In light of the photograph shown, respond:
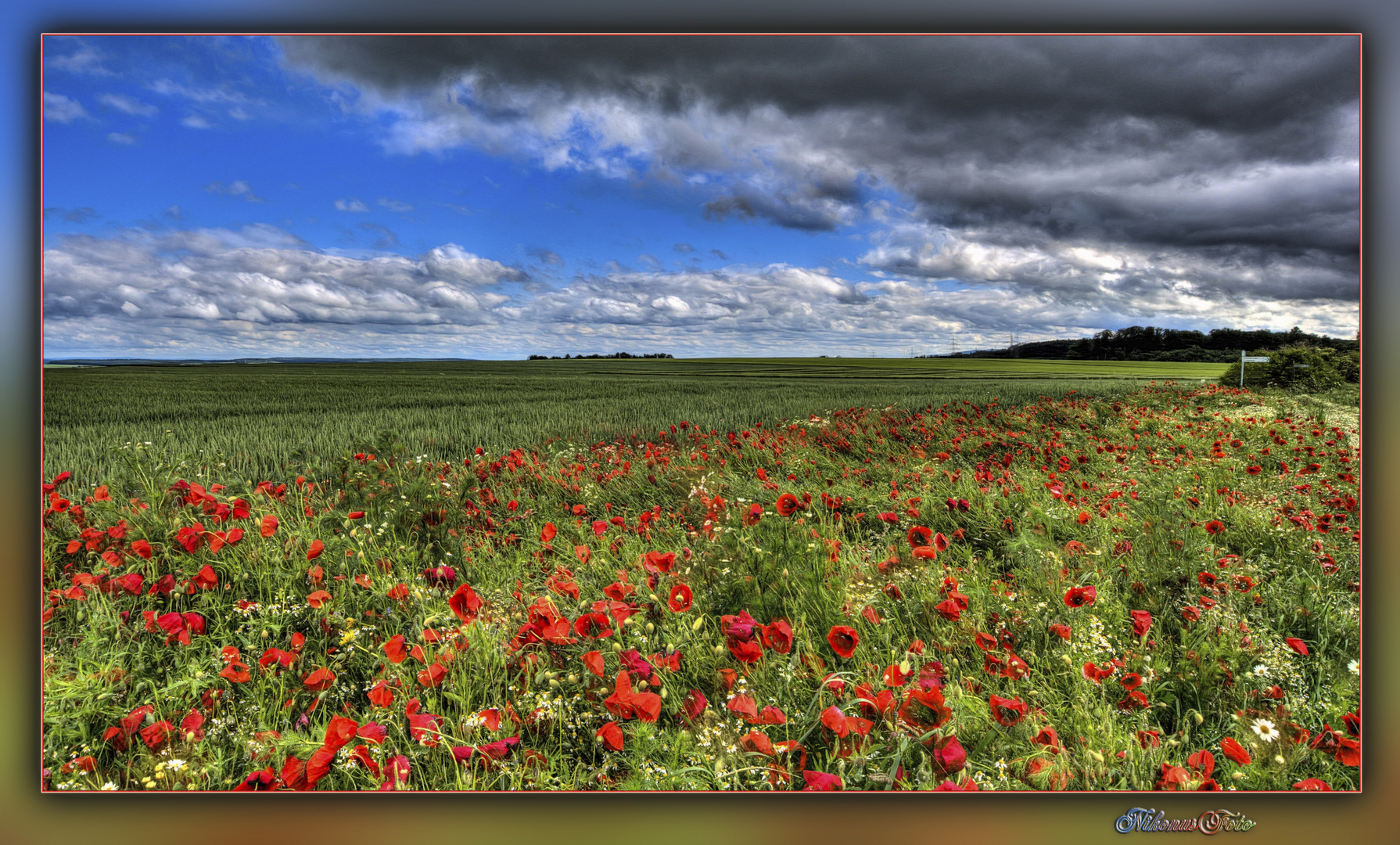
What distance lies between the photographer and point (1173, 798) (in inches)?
73.9

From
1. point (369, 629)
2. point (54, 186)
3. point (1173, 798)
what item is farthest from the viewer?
point (54, 186)

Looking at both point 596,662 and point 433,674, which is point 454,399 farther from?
point 596,662

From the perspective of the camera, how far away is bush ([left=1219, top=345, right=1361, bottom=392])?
2.58 meters

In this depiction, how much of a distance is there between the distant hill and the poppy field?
0.34m

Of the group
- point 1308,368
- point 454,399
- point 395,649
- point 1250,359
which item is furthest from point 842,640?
point 454,399

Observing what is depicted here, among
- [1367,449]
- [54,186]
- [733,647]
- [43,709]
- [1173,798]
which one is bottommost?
[1173,798]

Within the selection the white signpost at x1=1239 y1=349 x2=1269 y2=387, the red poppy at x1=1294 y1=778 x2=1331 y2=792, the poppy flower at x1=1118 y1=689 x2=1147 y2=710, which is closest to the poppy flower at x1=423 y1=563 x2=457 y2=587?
the poppy flower at x1=1118 y1=689 x2=1147 y2=710

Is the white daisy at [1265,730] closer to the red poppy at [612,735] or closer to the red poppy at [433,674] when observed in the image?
the red poppy at [612,735]

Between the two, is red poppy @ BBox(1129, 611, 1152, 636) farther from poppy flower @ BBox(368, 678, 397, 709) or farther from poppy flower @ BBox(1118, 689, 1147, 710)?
poppy flower @ BBox(368, 678, 397, 709)

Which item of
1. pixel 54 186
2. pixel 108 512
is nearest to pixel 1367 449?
pixel 108 512

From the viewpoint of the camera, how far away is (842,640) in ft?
5.32

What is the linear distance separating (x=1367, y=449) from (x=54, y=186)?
17.4 feet

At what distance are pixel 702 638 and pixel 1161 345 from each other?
3282 mm

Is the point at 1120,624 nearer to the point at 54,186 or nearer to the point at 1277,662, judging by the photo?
the point at 1277,662
